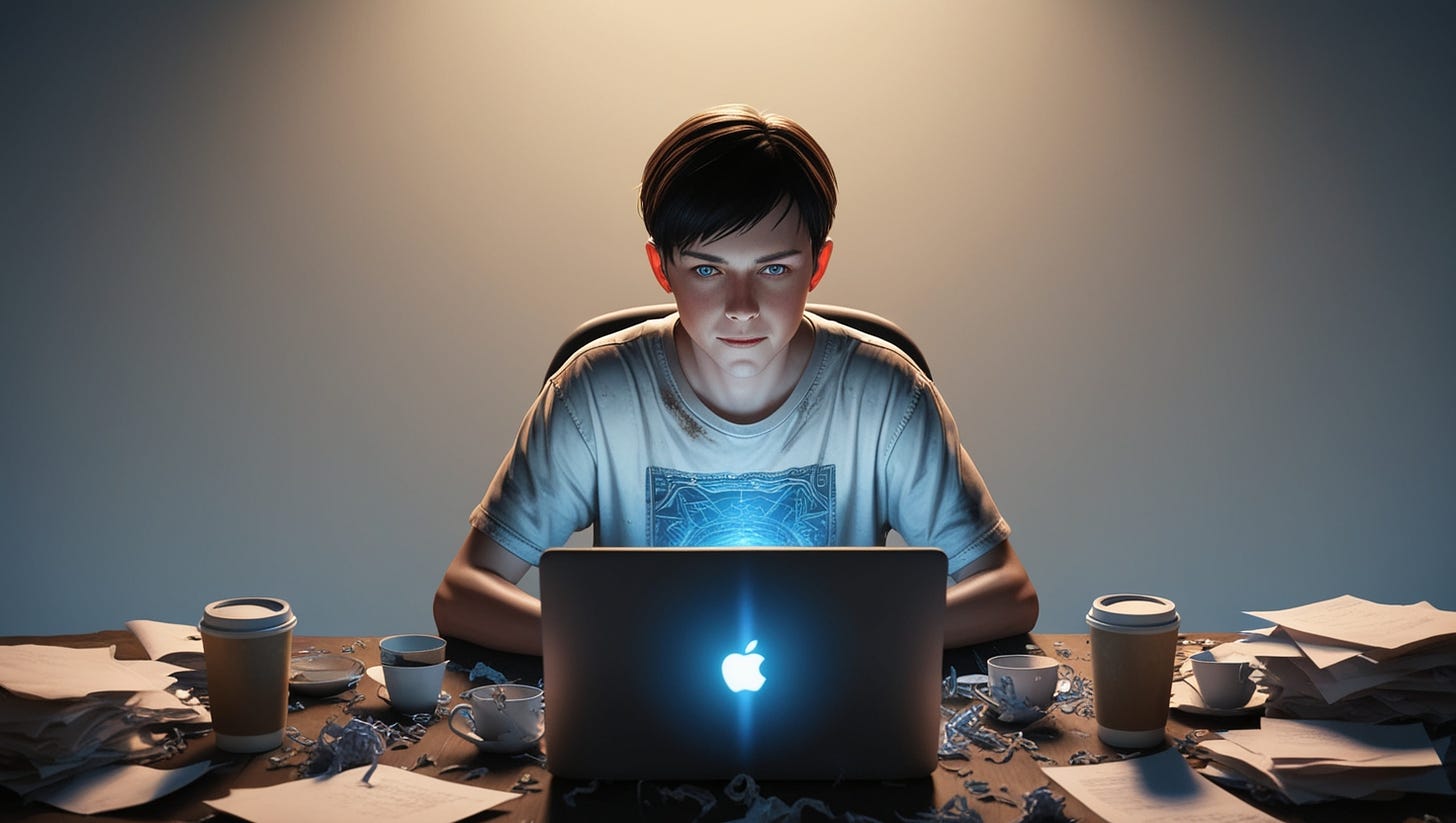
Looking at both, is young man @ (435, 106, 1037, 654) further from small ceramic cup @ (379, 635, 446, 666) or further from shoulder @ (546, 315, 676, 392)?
small ceramic cup @ (379, 635, 446, 666)

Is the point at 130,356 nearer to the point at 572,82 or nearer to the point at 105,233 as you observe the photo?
the point at 105,233

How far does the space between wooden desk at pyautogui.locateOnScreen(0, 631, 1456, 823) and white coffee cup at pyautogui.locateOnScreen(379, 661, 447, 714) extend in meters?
0.02

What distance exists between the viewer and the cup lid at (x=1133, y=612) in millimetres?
1253

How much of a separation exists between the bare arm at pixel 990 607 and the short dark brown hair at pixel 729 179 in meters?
0.48

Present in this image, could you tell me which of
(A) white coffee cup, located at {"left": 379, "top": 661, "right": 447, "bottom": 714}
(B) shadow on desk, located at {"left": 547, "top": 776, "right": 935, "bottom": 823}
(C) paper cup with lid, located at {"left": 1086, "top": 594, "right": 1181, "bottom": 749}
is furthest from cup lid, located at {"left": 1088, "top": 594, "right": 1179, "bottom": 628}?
(A) white coffee cup, located at {"left": 379, "top": 661, "right": 447, "bottom": 714}

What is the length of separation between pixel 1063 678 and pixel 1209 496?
7.25 ft

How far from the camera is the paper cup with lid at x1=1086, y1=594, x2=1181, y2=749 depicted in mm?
1251

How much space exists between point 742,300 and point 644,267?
1.72m

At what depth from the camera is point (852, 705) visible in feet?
3.78

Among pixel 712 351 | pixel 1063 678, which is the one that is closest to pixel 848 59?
pixel 712 351

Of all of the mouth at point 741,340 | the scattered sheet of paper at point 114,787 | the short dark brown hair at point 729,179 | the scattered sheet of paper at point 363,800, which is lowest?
the scattered sheet of paper at point 363,800

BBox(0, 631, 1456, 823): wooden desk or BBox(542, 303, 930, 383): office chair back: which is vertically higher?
BBox(542, 303, 930, 383): office chair back

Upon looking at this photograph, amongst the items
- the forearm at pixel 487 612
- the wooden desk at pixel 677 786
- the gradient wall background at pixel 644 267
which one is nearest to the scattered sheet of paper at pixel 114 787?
the wooden desk at pixel 677 786

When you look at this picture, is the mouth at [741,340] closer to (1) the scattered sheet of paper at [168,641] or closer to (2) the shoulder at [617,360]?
(2) the shoulder at [617,360]
